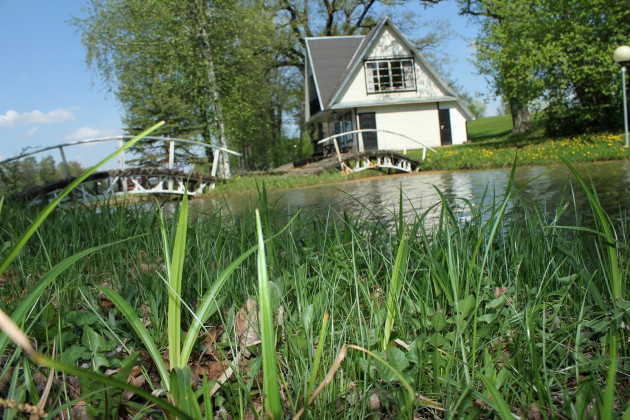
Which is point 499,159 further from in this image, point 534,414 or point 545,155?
point 534,414

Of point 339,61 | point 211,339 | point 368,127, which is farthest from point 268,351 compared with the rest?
point 339,61

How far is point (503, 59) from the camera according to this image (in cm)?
1923

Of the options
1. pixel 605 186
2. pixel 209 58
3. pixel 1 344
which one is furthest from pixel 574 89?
pixel 1 344

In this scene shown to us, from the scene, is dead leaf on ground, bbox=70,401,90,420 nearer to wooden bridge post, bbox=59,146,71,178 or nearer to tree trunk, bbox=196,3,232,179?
wooden bridge post, bbox=59,146,71,178

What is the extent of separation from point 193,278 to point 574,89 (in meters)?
20.8

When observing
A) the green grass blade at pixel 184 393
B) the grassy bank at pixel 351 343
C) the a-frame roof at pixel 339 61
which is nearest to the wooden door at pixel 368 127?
the a-frame roof at pixel 339 61

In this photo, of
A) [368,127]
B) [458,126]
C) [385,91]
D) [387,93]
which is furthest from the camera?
[458,126]

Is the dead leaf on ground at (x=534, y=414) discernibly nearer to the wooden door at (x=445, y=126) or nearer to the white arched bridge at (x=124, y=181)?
the white arched bridge at (x=124, y=181)

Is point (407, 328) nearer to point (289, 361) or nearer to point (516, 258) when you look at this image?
point (289, 361)

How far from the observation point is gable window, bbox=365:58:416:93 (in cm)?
2836

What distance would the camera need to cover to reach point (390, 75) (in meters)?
28.4

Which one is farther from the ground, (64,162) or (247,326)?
(64,162)

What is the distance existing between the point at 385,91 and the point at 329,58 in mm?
4068

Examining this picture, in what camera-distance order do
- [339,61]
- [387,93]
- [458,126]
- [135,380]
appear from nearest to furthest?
[135,380]
[387,93]
[339,61]
[458,126]
